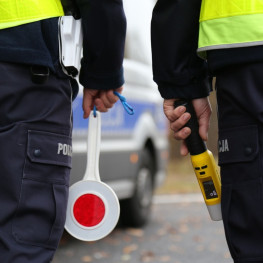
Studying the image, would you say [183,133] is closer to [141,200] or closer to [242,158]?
[242,158]

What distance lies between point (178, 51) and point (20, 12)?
57 centimetres

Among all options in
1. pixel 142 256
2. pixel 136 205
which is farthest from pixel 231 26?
pixel 136 205

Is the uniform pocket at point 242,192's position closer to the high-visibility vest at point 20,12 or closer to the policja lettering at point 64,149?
the policja lettering at point 64,149

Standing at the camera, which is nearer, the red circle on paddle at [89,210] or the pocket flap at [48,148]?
the pocket flap at [48,148]

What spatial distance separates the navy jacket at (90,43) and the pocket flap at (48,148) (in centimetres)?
23

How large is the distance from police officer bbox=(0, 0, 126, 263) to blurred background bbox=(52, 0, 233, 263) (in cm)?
268

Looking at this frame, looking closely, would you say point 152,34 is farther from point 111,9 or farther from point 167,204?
point 167,204

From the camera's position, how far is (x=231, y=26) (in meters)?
2.27

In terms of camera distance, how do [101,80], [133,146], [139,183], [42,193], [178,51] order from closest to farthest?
[42,193], [178,51], [101,80], [133,146], [139,183]

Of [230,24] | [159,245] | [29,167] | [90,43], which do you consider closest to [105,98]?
[90,43]

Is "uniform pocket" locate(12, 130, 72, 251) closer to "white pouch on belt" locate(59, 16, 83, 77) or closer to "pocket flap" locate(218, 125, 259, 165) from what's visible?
"white pouch on belt" locate(59, 16, 83, 77)

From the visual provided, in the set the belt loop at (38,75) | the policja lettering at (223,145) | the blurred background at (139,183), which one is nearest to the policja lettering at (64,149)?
the belt loop at (38,75)

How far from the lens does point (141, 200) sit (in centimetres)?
691

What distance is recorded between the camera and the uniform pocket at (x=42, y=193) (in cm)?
229
